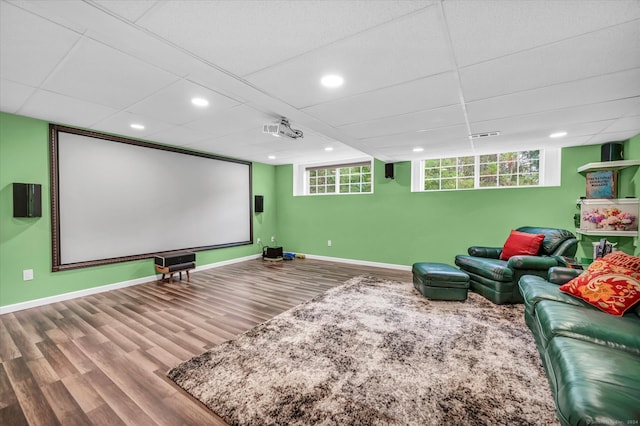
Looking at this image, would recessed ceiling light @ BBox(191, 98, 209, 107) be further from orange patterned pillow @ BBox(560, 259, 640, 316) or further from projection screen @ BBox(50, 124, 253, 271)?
orange patterned pillow @ BBox(560, 259, 640, 316)

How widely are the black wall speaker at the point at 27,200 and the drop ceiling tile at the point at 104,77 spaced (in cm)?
152

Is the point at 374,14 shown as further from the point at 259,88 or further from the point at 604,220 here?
the point at 604,220

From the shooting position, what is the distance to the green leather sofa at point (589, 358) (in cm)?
102

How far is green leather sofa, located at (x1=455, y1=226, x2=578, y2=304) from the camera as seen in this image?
3.23 m

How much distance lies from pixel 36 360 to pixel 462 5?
392cm

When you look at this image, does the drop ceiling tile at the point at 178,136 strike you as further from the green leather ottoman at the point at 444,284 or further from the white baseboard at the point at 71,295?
the green leather ottoman at the point at 444,284

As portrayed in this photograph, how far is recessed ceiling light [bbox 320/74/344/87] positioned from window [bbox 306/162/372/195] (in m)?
3.88

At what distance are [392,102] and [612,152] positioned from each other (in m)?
3.74

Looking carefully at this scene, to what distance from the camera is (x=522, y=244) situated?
3697mm

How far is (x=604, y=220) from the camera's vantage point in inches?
145

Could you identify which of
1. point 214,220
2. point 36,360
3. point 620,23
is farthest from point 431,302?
point 214,220

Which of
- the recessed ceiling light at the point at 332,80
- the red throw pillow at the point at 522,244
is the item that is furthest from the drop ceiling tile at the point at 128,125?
the red throw pillow at the point at 522,244

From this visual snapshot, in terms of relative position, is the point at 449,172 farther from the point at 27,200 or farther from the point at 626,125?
the point at 27,200

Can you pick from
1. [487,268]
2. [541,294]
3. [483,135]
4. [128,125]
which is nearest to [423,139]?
[483,135]
